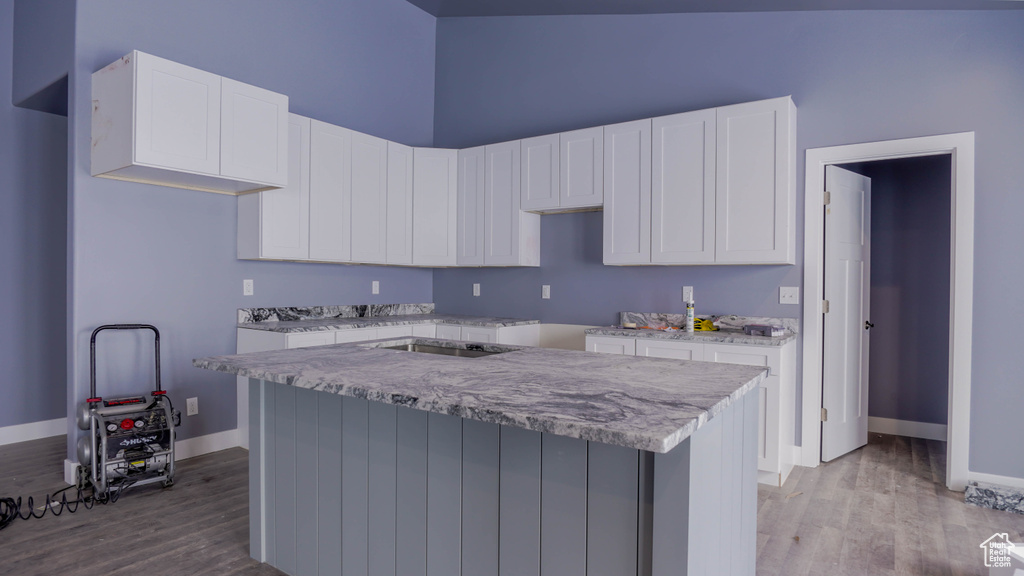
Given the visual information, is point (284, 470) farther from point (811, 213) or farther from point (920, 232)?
point (920, 232)

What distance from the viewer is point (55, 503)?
280cm

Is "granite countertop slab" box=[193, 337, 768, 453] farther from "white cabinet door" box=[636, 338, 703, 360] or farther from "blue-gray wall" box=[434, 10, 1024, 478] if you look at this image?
"blue-gray wall" box=[434, 10, 1024, 478]

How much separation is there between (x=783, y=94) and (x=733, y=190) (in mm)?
816

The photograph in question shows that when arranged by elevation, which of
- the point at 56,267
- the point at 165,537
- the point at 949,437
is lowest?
the point at 165,537

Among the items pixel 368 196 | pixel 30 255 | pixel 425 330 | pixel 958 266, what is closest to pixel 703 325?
pixel 958 266

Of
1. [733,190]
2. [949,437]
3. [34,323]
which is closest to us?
[949,437]

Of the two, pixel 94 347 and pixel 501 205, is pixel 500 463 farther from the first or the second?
pixel 501 205

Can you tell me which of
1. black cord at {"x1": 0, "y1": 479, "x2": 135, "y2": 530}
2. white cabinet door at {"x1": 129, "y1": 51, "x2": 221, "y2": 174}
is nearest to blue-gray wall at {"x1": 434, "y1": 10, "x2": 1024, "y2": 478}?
white cabinet door at {"x1": 129, "y1": 51, "x2": 221, "y2": 174}

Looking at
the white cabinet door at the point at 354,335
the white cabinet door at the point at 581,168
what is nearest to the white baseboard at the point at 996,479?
the white cabinet door at the point at 581,168

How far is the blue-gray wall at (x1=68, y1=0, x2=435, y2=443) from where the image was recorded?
3.10 m

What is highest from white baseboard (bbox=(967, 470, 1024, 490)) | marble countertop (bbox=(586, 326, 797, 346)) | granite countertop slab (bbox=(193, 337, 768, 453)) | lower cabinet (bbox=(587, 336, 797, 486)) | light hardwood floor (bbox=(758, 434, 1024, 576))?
granite countertop slab (bbox=(193, 337, 768, 453))

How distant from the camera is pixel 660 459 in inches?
49.2

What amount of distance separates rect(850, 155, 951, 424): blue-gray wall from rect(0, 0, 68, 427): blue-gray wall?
6.12 metres

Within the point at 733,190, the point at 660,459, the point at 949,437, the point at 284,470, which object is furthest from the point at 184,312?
the point at 949,437
